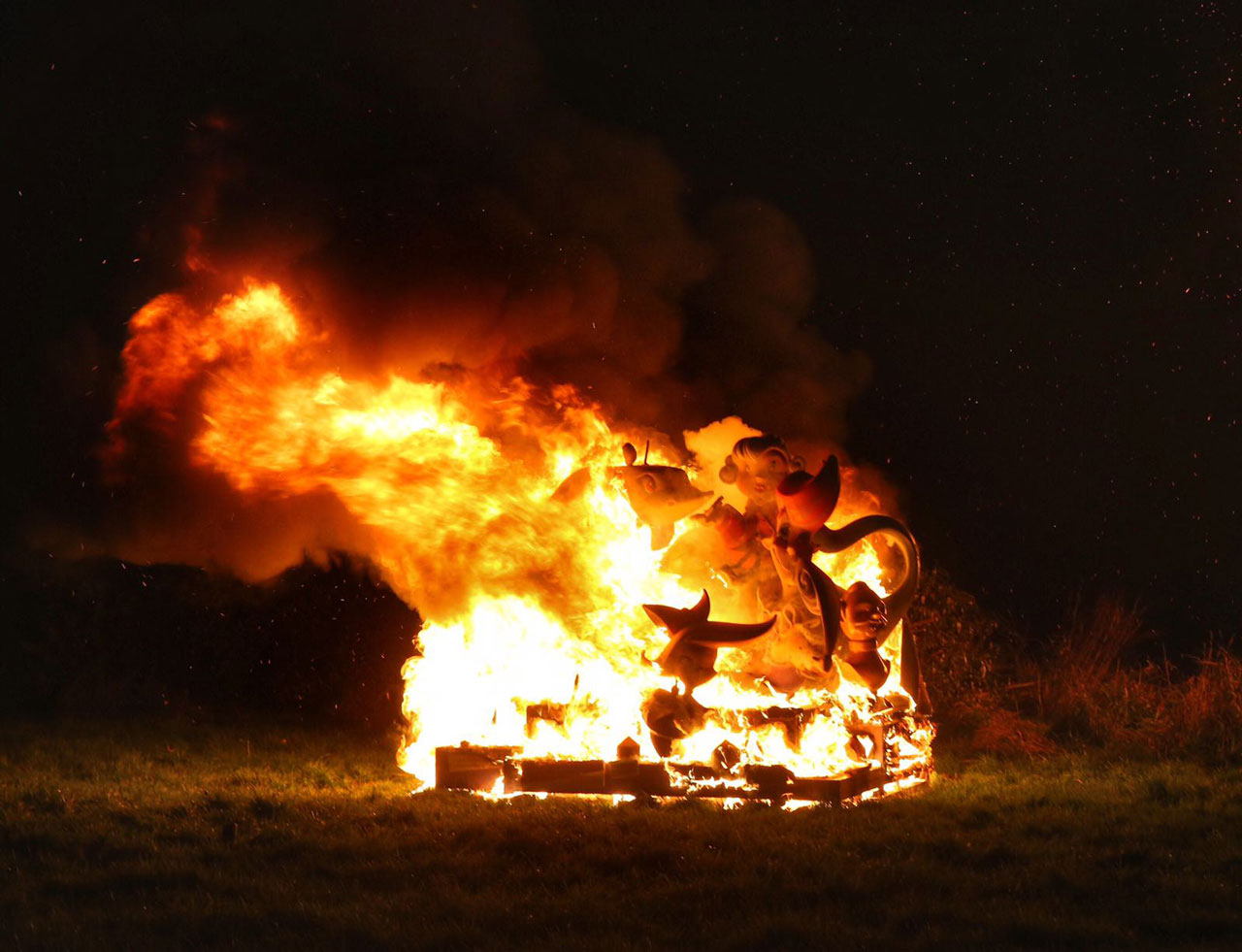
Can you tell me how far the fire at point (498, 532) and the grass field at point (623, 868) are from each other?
3.55 feet

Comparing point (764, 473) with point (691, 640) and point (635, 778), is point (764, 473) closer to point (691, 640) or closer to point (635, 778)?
point (691, 640)

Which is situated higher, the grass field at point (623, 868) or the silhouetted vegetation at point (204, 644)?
the silhouetted vegetation at point (204, 644)

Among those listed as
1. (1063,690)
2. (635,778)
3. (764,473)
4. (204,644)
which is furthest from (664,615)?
(204,644)

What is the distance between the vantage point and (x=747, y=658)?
12.6 metres

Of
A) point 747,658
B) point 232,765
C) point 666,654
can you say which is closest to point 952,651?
point 747,658

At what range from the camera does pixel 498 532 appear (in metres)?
12.5

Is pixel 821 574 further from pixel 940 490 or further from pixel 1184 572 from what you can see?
pixel 1184 572

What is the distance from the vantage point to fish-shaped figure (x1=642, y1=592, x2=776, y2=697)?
11797mm

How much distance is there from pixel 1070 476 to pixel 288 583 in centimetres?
1146

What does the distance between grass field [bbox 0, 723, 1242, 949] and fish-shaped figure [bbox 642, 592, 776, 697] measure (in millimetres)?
1164

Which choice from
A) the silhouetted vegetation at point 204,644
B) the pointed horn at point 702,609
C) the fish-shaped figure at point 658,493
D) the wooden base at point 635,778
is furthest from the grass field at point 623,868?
the silhouetted vegetation at point 204,644

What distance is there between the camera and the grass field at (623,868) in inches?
281

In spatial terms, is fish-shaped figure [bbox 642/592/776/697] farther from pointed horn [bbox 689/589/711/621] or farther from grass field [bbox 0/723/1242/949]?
grass field [bbox 0/723/1242/949]

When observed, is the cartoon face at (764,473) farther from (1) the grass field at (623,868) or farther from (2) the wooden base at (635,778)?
(1) the grass field at (623,868)
